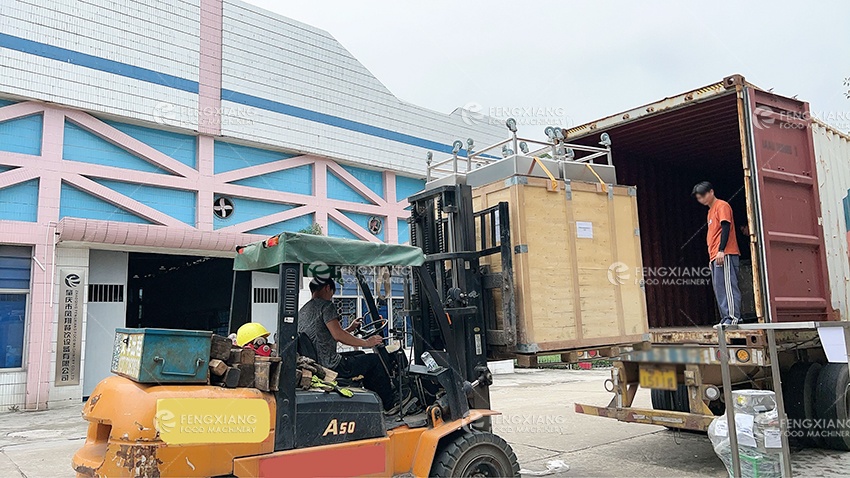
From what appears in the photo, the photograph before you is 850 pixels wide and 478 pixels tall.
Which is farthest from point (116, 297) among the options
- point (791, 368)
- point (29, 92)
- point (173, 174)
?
point (791, 368)

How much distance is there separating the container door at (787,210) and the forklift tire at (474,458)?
2.81m

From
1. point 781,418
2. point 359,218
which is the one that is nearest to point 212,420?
point 781,418

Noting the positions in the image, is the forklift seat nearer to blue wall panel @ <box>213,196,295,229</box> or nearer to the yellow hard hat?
the yellow hard hat

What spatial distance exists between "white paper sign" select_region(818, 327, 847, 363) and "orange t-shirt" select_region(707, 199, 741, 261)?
1.76 meters

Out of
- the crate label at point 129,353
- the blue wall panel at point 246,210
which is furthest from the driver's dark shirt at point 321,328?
the blue wall panel at point 246,210

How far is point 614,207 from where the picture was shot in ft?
19.9

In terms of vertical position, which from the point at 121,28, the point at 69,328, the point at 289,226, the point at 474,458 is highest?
the point at 121,28

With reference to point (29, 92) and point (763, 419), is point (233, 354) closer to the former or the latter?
point (763, 419)

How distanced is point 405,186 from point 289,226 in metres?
4.18

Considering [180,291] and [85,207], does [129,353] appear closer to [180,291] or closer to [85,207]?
[85,207]

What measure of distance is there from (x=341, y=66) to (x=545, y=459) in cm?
1316

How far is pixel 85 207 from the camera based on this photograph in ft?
42.3

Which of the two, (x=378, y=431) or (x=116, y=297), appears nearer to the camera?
(x=378, y=431)

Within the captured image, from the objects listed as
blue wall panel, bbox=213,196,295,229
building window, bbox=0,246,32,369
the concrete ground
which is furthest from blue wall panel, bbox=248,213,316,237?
the concrete ground
